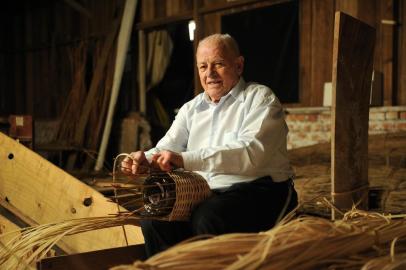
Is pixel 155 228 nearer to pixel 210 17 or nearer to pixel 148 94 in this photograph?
pixel 210 17

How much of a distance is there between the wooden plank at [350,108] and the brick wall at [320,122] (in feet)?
6.07

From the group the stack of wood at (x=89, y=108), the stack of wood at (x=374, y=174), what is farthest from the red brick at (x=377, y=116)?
the stack of wood at (x=89, y=108)

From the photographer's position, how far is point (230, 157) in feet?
6.03

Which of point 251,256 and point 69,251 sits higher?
point 251,256

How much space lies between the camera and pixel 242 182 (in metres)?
1.96

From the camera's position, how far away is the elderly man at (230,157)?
180cm

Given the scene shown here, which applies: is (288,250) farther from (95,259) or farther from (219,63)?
(219,63)

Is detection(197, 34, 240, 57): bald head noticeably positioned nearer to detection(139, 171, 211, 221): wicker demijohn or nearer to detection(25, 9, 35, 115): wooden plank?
detection(139, 171, 211, 221): wicker demijohn

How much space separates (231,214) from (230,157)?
0.74 ft

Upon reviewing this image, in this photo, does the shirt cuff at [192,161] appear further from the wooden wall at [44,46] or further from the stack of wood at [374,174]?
the wooden wall at [44,46]

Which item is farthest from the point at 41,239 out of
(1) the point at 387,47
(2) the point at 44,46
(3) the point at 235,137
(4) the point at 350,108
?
(2) the point at 44,46

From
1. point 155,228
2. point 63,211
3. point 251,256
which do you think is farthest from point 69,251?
point 251,256

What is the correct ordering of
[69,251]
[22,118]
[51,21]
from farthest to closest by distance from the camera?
[51,21]
[22,118]
[69,251]

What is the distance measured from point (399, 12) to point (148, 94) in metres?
3.59
